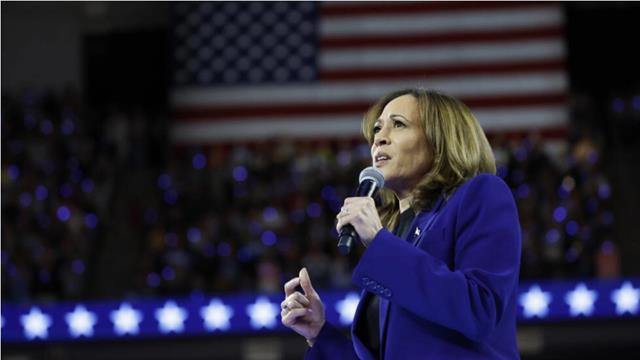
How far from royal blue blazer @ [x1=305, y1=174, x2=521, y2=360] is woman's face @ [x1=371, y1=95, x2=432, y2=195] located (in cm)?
11

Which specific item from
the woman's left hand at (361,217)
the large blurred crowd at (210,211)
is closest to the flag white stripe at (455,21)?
the large blurred crowd at (210,211)

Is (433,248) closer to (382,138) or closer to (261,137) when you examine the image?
(382,138)

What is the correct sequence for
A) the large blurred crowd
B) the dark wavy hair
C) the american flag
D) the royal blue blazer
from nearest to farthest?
the royal blue blazer < the dark wavy hair < the large blurred crowd < the american flag

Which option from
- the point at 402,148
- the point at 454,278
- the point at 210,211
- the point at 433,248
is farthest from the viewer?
the point at 210,211

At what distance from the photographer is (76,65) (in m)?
15.3

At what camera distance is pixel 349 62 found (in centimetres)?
1333

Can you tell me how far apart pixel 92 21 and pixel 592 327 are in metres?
10.8

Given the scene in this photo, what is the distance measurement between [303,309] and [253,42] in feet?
37.8

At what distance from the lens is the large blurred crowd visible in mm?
9297

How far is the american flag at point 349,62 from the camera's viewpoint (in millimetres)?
12945

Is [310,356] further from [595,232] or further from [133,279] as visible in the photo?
[133,279]

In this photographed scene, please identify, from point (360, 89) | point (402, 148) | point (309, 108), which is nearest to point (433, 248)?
point (402, 148)

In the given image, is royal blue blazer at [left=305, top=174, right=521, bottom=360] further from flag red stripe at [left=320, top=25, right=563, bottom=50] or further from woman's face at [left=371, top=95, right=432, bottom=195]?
flag red stripe at [left=320, top=25, right=563, bottom=50]

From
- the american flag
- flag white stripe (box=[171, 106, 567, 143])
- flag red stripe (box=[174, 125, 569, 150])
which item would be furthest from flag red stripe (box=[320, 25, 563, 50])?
flag red stripe (box=[174, 125, 569, 150])
